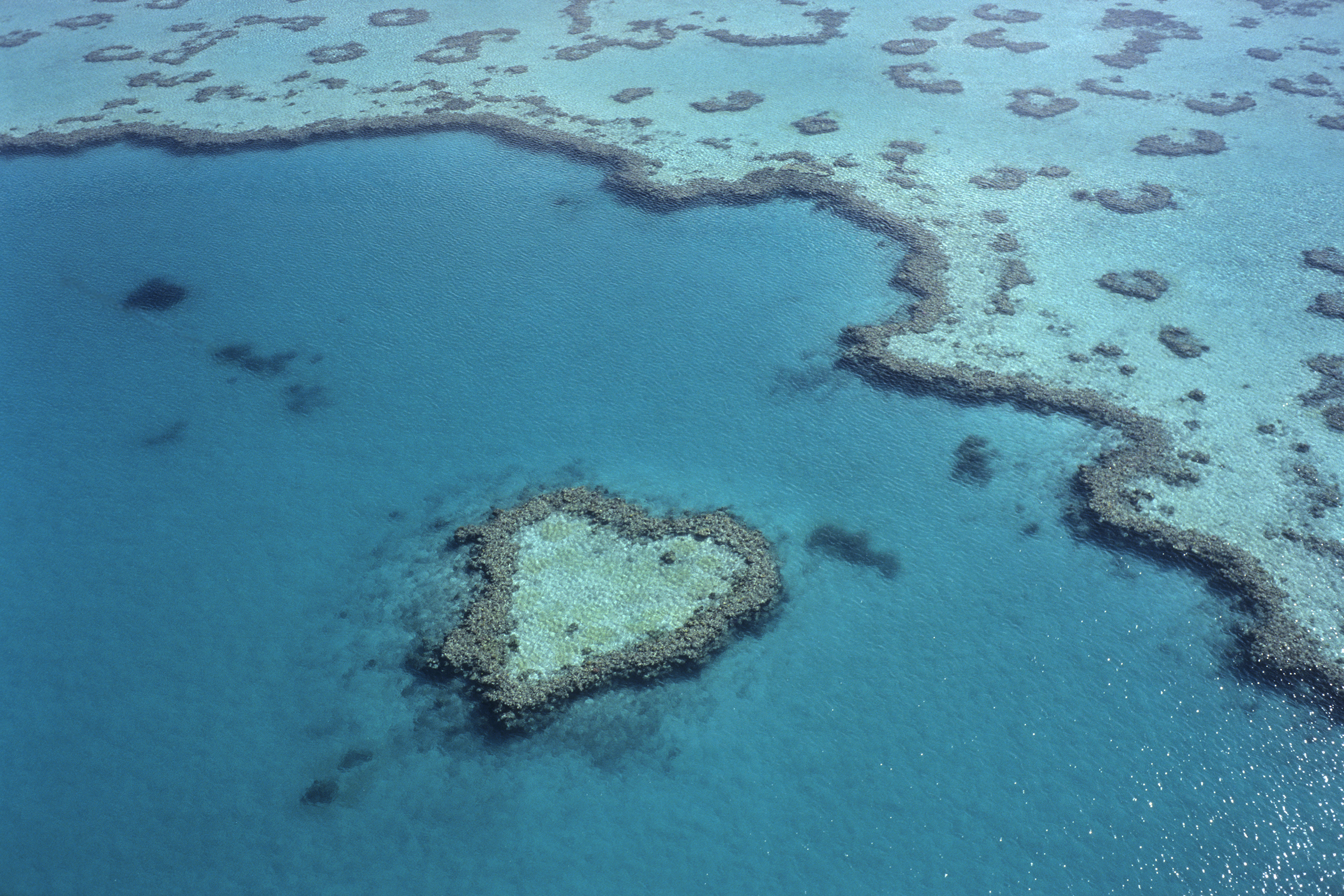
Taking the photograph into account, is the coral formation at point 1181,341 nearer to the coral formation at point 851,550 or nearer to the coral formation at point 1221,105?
the coral formation at point 851,550

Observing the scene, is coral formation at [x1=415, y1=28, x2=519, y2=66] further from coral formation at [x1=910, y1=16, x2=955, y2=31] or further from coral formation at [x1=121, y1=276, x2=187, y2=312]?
coral formation at [x1=910, y1=16, x2=955, y2=31]

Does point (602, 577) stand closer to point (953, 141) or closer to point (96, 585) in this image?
point (96, 585)

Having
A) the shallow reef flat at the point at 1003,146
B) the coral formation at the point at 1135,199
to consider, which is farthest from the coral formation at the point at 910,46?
the coral formation at the point at 1135,199

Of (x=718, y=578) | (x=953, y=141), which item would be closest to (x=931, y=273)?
(x=953, y=141)

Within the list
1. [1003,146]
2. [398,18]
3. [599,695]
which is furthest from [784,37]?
[599,695]

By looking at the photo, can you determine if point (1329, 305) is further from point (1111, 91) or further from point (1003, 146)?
point (1111, 91)

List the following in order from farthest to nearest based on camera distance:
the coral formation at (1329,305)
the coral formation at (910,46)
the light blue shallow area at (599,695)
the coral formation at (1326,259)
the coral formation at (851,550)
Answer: the coral formation at (910,46)
the coral formation at (1326,259)
the coral formation at (1329,305)
the coral formation at (851,550)
the light blue shallow area at (599,695)

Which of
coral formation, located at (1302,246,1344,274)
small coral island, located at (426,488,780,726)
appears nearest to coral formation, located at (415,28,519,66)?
small coral island, located at (426,488,780,726)
